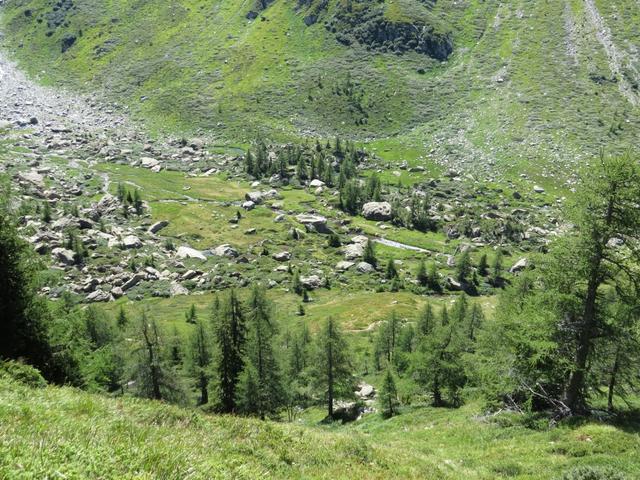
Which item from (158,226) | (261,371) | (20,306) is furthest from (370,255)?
(20,306)

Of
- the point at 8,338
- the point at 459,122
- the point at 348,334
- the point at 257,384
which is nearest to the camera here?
the point at 8,338

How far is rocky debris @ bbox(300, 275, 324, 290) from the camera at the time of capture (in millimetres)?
120500

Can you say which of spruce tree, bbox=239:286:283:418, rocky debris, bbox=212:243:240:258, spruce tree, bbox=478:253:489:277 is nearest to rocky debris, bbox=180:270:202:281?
rocky debris, bbox=212:243:240:258

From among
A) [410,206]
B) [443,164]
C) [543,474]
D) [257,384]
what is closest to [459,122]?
[443,164]

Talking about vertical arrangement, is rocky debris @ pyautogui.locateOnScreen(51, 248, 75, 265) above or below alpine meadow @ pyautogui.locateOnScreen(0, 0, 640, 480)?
below

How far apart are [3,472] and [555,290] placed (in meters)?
22.8

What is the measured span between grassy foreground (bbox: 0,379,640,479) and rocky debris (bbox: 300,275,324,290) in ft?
321

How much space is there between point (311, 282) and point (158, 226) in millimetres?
59398

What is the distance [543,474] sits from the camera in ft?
48.3

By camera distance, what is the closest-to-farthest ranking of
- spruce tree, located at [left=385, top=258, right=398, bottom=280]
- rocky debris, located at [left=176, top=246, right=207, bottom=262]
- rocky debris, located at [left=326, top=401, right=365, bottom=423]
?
rocky debris, located at [left=326, top=401, right=365, bottom=423], spruce tree, located at [left=385, top=258, right=398, bottom=280], rocky debris, located at [left=176, top=246, right=207, bottom=262]

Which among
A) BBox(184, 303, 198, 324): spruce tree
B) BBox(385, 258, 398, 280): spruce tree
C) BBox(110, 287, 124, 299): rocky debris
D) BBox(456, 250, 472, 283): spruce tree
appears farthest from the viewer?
BBox(385, 258, 398, 280): spruce tree

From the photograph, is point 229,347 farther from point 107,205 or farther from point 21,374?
point 107,205

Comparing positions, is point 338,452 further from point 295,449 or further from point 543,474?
point 543,474

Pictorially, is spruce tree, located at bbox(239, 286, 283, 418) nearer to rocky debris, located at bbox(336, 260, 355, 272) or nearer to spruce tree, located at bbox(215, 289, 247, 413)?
spruce tree, located at bbox(215, 289, 247, 413)
